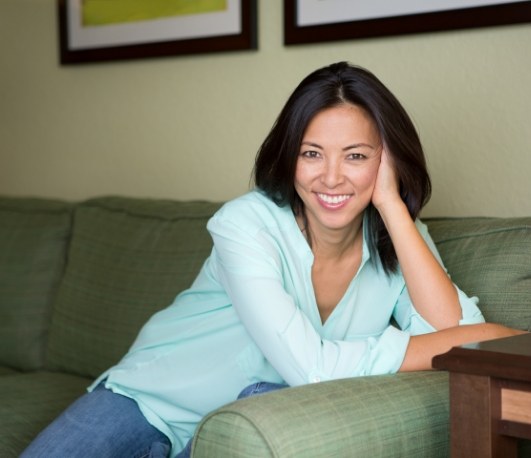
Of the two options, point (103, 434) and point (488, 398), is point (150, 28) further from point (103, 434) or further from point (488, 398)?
point (488, 398)

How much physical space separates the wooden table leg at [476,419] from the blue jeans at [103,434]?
0.45 metres

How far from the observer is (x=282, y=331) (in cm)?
169

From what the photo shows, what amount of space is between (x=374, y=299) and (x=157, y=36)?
4.53ft

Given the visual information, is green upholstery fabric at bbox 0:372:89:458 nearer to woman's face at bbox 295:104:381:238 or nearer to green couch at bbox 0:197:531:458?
green couch at bbox 0:197:531:458

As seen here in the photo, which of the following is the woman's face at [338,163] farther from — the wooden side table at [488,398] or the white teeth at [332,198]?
the wooden side table at [488,398]

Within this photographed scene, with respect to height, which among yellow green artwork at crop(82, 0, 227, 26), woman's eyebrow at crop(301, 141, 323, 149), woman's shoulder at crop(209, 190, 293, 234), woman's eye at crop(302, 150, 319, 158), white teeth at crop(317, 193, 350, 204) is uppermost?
yellow green artwork at crop(82, 0, 227, 26)

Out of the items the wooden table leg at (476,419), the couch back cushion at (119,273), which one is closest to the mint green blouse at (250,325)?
the wooden table leg at (476,419)

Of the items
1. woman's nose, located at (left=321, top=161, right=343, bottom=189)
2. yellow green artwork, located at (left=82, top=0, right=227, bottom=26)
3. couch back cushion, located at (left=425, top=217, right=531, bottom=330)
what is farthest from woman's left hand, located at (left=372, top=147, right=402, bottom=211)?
yellow green artwork, located at (left=82, top=0, right=227, bottom=26)

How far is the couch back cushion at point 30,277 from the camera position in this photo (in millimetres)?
2742

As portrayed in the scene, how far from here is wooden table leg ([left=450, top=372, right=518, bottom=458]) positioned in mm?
1396

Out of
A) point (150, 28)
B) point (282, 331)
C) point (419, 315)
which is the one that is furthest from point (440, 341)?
point (150, 28)

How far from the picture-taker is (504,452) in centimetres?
142

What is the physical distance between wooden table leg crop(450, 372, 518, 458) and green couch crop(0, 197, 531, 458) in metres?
0.12

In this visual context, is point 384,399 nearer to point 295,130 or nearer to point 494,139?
point 295,130
